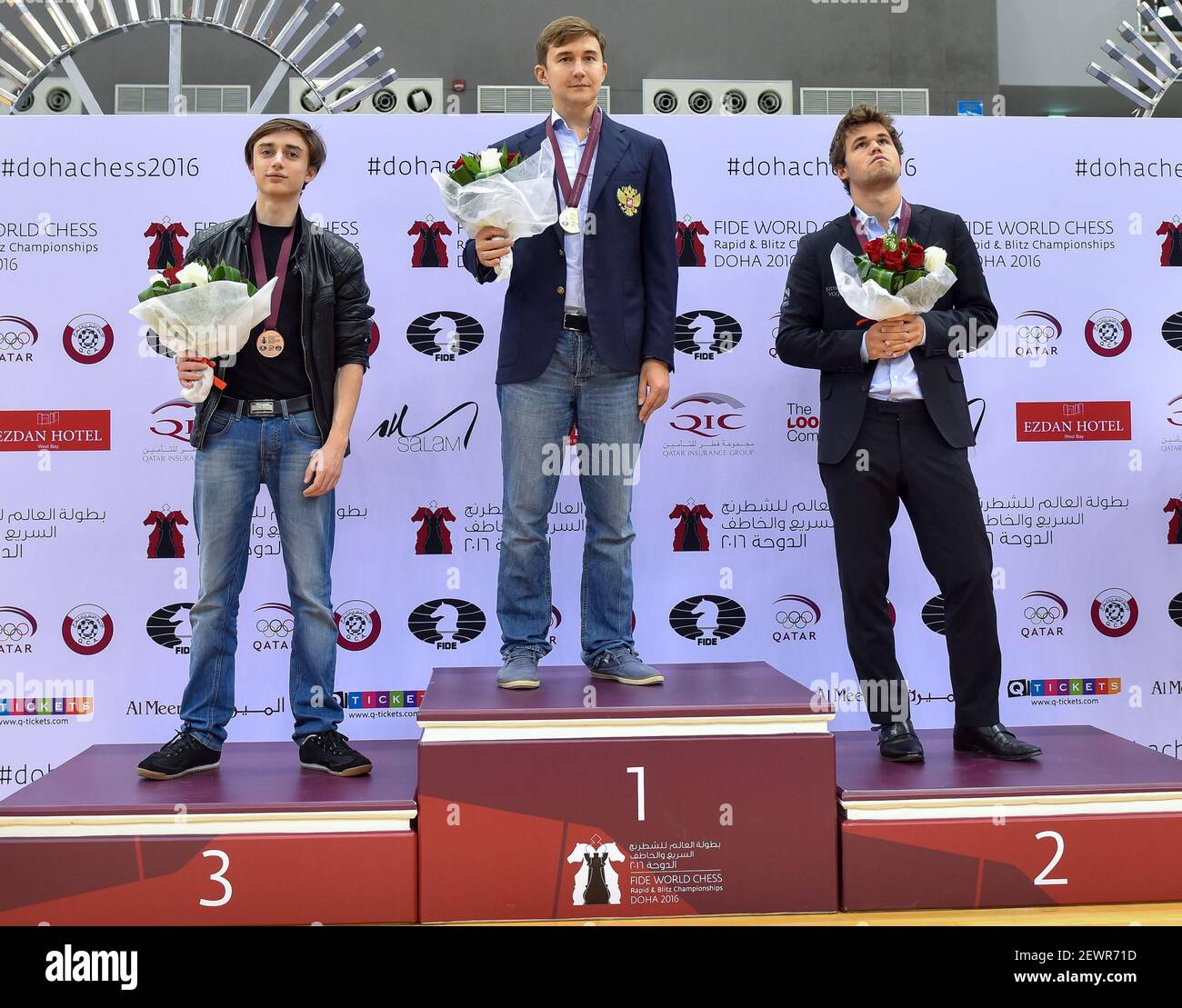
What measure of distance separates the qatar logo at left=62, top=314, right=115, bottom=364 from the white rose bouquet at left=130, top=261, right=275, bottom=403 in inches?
43.5

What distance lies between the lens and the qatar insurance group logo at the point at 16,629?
3.63 meters

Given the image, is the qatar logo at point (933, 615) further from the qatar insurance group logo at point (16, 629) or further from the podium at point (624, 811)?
the qatar insurance group logo at point (16, 629)

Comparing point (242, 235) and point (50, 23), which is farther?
point (50, 23)

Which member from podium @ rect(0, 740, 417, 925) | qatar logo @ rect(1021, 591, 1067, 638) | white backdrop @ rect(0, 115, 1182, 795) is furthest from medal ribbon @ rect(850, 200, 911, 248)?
podium @ rect(0, 740, 417, 925)

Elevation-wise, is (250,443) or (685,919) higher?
(250,443)

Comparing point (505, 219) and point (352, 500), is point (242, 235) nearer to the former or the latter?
point (505, 219)

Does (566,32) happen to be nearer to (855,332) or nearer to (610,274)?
(610,274)

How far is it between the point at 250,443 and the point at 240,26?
2.22 meters

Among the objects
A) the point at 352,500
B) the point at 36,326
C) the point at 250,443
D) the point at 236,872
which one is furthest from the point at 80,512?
the point at 236,872

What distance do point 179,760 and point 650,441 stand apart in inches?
75.0

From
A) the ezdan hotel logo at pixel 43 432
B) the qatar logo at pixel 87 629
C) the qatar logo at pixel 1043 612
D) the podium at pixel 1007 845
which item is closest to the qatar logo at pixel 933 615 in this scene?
the qatar logo at pixel 1043 612

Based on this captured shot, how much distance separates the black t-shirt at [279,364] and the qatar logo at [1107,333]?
285 cm

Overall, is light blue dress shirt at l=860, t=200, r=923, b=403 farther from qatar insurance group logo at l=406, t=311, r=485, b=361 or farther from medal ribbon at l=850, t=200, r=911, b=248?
qatar insurance group logo at l=406, t=311, r=485, b=361

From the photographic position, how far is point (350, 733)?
368cm
